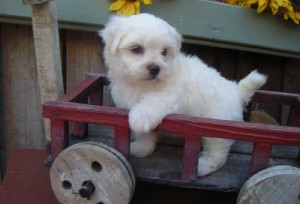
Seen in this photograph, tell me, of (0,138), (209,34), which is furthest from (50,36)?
(0,138)

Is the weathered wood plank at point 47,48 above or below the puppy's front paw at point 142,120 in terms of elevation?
above

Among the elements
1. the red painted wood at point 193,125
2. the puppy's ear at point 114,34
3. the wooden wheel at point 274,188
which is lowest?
the wooden wheel at point 274,188

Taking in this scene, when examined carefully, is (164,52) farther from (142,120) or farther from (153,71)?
(142,120)

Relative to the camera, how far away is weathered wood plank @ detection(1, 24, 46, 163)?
236 centimetres

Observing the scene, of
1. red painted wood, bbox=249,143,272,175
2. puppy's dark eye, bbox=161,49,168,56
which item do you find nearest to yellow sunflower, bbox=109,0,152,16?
puppy's dark eye, bbox=161,49,168,56

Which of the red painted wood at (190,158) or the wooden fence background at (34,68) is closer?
the red painted wood at (190,158)

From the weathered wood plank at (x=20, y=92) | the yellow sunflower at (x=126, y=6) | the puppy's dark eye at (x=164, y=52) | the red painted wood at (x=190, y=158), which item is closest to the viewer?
the red painted wood at (x=190, y=158)

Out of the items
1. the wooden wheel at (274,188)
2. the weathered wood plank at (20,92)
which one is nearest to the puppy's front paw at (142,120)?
the wooden wheel at (274,188)

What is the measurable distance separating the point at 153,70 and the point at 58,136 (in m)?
0.44

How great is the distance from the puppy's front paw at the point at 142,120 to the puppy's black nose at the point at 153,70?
19 centimetres

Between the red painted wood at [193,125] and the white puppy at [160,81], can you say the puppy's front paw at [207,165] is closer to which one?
the white puppy at [160,81]

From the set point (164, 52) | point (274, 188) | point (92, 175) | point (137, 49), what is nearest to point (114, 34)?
point (137, 49)

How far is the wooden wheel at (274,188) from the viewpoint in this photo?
132 cm

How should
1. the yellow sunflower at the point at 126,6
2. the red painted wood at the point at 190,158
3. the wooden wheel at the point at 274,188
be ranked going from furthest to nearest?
the yellow sunflower at the point at 126,6, the red painted wood at the point at 190,158, the wooden wheel at the point at 274,188
